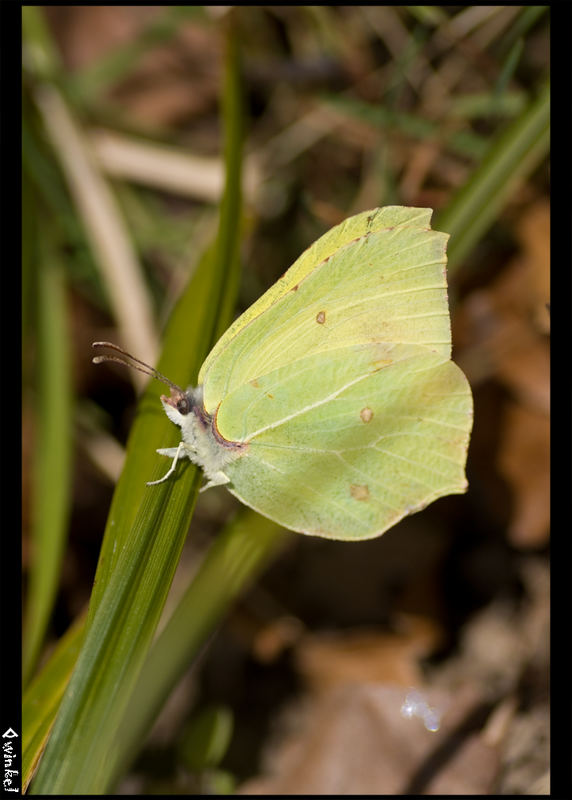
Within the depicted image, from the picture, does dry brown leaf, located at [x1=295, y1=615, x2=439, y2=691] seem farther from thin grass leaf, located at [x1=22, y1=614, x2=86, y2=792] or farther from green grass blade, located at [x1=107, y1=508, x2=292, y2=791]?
thin grass leaf, located at [x1=22, y1=614, x2=86, y2=792]

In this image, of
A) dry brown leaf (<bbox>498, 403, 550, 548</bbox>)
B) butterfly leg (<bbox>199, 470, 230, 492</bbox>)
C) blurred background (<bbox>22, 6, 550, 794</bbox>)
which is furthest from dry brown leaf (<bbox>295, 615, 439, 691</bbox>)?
butterfly leg (<bbox>199, 470, 230, 492</bbox>)

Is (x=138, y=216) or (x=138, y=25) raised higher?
(x=138, y=25)

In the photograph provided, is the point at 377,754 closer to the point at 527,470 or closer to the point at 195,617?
the point at 195,617

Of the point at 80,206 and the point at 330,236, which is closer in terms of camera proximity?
the point at 330,236

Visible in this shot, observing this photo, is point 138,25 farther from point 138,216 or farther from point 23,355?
point 23,355

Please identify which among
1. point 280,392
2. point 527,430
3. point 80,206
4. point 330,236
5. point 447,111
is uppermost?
point 447,111
